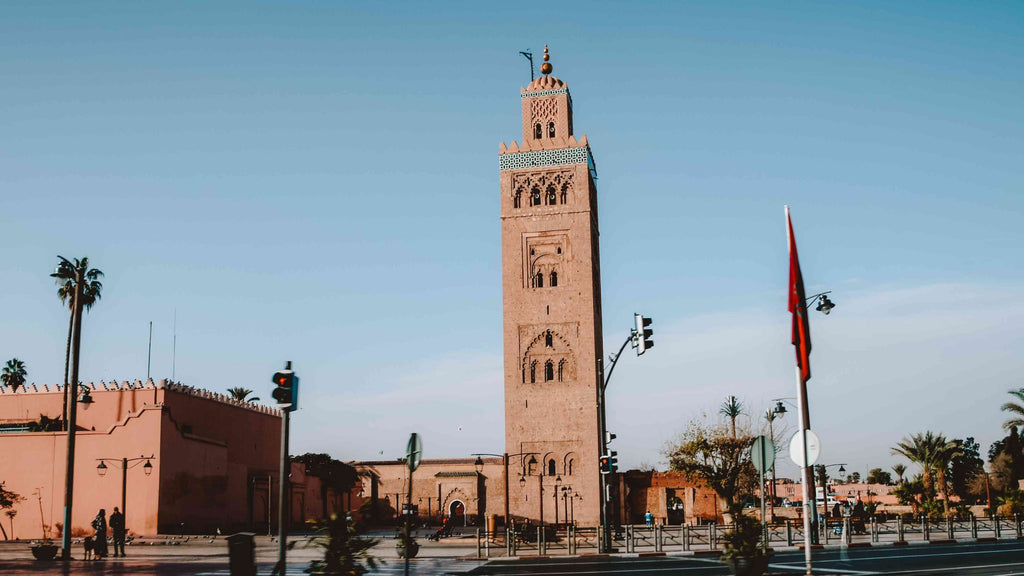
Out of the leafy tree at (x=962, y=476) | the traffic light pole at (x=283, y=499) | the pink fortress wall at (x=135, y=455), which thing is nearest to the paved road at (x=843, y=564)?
the traffic light pole at (x=283, y=499)

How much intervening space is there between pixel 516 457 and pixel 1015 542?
26.7 m

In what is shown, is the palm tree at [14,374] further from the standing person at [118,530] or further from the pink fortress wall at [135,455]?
the standing person at [118,530]

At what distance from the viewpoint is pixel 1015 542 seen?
28.3 m

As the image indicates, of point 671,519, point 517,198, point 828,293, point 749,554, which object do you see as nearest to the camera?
point 749,554

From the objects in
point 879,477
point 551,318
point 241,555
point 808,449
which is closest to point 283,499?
point 241,555

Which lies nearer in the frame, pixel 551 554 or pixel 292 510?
pixel 551 554

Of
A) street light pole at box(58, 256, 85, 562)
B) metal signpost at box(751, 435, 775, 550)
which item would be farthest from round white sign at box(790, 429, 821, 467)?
street light pole at box(58, 256, 85, 562)

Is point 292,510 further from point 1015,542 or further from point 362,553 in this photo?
point 362,553

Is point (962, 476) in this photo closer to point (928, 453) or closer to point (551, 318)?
point (928, 453)

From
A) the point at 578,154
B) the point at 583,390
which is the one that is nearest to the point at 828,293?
the point at 583,390

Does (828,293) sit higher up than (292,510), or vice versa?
(828,293)

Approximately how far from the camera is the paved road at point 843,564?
701 inches

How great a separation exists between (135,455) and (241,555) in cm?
2773

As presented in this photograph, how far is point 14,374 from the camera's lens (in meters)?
61.5
